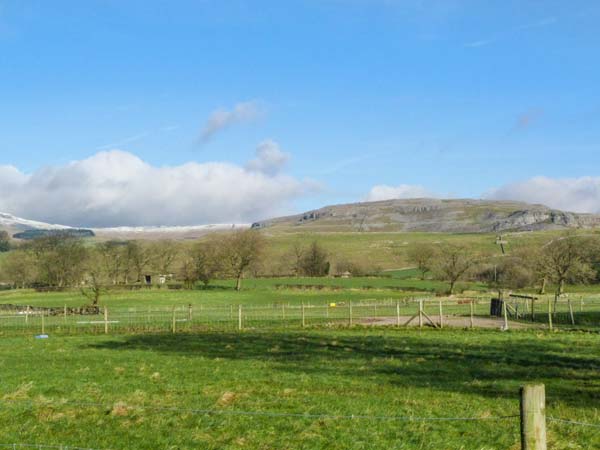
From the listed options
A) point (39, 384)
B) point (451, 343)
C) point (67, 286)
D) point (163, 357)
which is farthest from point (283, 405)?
point (67, 286)

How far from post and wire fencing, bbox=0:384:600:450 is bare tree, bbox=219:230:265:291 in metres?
92.2

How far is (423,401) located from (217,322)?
3720 cm

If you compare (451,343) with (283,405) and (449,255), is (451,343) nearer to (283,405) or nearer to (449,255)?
(283,405)

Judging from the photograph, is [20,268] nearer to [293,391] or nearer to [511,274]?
[511,274]

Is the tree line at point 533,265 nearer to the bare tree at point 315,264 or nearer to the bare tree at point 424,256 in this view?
the bare tree at point 424,256

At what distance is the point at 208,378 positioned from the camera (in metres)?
20.1

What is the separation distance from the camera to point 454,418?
12406 millimetres

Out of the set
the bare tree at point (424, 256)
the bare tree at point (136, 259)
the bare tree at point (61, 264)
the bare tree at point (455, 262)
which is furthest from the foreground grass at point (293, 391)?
the bare tree at point (424, 256)

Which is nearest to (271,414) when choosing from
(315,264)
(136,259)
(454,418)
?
(454,418)

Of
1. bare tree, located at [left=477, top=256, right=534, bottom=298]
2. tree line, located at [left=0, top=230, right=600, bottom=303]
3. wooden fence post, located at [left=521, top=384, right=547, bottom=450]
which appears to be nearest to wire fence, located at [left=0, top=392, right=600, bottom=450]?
wooden fence post, located at [left=521, top=384, right=547, bottom=450]

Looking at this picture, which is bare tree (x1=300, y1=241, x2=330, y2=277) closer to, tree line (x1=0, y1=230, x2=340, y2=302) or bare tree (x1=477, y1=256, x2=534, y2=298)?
tree line (x1=0, y1=230, x2=340, y2=302)

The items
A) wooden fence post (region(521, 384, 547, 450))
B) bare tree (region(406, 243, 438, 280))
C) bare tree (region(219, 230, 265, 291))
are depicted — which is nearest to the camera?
wooden fence post (region(521, 384, 547, 450))

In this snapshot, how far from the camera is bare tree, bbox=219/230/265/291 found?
361 ft

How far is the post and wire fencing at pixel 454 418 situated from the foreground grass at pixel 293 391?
7cm
